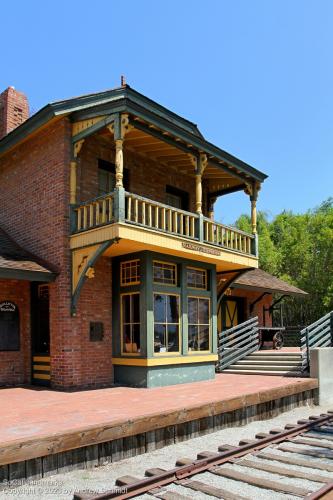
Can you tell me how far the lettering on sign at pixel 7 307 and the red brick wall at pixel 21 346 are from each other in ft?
0.31

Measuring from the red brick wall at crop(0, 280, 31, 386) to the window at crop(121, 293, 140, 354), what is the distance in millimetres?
2358

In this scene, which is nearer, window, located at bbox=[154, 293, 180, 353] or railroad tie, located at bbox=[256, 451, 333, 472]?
railroad tie, located at bbox=[256, 451, 333, 472]

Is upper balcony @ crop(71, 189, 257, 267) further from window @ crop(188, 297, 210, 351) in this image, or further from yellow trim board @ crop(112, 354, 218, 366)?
yellow trim board @ crop(112, 354, 218, 366)

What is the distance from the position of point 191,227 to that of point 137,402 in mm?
5206

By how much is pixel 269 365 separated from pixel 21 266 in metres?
7.65

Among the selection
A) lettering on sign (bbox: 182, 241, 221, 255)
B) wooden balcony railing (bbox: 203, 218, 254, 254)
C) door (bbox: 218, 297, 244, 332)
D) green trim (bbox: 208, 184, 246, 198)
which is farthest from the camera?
door (bbox: 218, 297, 244, 332)

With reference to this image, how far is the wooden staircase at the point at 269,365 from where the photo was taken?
13640 millimetres

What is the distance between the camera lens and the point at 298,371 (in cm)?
1348

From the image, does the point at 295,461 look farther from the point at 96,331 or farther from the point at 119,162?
the point at 119,162

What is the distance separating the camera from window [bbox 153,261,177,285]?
11961 millimetres

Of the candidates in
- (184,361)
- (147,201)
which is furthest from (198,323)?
(147,201)

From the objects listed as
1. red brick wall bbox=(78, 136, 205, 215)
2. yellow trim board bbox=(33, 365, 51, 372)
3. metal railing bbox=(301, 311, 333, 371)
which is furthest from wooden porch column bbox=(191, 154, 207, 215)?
yellow trim board bbox=(33, 365, 51, 372)

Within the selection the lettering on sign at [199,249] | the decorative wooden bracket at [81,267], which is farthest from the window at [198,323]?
the decorative wooden bracket at [81,267]

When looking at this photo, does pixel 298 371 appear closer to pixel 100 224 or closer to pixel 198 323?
pixel 198 323
